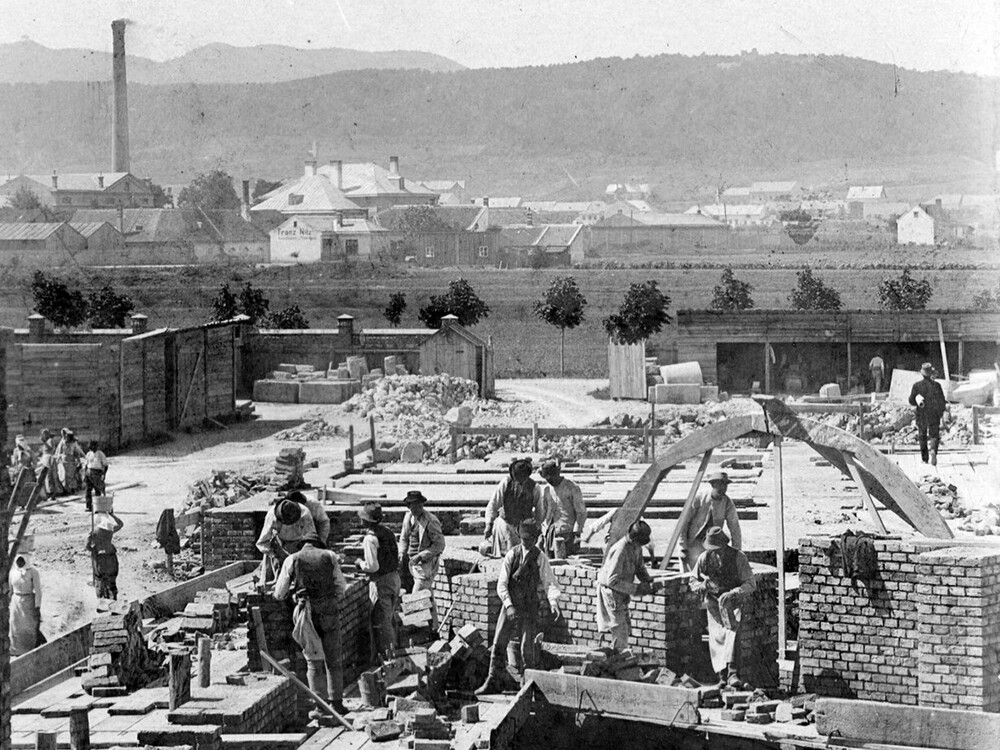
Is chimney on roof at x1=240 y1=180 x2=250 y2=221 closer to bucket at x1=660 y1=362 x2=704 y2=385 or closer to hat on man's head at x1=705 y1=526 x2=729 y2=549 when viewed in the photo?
bucket at x1=660 y1=362 x2=704 y2=385

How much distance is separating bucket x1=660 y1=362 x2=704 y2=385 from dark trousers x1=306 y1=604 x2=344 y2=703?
86.8 feet

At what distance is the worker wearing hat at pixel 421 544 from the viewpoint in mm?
12625

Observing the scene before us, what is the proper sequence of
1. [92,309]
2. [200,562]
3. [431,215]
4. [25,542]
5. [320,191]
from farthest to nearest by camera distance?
[431,215] → [320,191] → [92,309] → [200,562] → [25,542]

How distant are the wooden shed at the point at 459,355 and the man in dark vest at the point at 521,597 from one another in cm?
2597

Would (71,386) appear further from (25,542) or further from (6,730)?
(6,730)

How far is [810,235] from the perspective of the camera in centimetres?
11712

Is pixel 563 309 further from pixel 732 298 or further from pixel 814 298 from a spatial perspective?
pixel 814 298

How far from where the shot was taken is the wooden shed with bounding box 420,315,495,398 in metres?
37.7

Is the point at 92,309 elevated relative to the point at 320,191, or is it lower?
lower

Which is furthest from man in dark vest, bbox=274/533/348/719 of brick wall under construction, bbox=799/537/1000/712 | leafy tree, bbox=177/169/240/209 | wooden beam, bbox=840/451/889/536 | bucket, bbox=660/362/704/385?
leafy tree, bbox=177/169/240/209

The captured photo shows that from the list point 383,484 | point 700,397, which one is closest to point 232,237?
point 700,397

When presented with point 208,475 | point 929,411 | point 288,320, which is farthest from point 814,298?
point 929,411

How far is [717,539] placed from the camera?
36.9ft

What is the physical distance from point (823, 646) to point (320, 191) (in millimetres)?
103118
